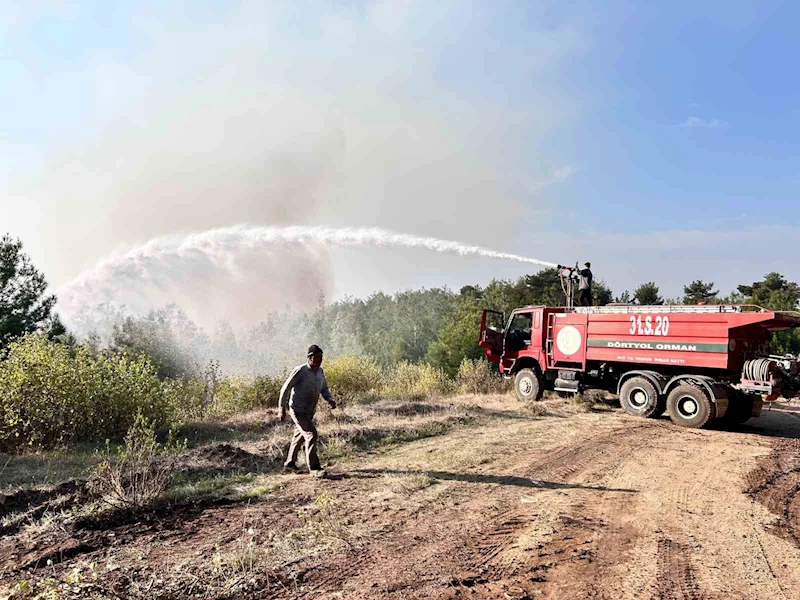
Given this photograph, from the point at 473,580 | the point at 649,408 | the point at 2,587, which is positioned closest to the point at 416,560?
the point at 473,580

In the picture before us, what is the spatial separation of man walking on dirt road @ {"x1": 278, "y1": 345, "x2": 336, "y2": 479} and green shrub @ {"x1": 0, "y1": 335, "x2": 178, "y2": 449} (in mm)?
3053

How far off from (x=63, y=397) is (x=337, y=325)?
2903 cm

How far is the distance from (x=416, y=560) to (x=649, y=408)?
10351mm

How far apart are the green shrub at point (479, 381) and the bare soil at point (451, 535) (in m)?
9.96

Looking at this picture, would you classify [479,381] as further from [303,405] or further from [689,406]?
[303,405]

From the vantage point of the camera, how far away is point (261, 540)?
488 cm

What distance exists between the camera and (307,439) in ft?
24.4

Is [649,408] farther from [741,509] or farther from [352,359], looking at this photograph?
[352,359]

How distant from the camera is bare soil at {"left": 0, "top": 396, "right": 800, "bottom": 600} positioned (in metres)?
4.04

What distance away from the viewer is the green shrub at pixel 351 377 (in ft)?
53.5

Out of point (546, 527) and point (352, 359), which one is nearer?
point (546, 527)

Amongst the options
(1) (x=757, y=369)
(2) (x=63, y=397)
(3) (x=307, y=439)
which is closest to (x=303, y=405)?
(3) (x=307, y=439)

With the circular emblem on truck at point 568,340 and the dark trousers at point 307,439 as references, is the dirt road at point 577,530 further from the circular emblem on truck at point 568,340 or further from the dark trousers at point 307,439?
the circular emblem on truck at point 568,340

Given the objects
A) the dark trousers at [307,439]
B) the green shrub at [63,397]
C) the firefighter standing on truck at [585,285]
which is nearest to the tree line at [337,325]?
the firefighter standing on truck at [585,285]
